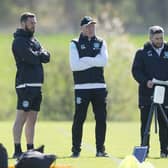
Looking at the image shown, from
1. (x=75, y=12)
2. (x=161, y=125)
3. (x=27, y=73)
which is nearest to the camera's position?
(x=27, y=73)

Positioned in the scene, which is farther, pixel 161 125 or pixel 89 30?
pixel 161 125

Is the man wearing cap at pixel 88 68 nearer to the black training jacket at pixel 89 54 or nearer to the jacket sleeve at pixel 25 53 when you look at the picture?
the black training jacket at pixel 89 54

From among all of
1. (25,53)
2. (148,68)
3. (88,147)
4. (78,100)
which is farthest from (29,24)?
(88,147)

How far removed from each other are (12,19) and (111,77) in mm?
36097

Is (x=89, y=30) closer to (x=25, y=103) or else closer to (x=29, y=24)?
(x=29, y=24)

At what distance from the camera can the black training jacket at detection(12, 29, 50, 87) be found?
49.5ft

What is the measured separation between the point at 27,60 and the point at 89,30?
3.48ft

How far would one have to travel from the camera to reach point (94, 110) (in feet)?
51.5

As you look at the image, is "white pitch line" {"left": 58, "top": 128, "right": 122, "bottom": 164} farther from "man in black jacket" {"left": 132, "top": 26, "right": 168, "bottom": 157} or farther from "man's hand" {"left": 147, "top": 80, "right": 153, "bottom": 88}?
"man's hand" {"left": 147, "top": 80, "right": 153, "bottom": 88}

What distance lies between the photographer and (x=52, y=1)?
87.2 metres

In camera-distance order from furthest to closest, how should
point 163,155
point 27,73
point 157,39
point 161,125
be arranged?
point 161,125 → point 163,155 → point 157,39 → point 27,73

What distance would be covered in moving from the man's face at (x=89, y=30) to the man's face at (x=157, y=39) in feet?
2.97

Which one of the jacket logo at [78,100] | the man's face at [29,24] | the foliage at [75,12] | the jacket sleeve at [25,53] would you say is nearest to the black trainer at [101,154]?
the jacket logo at [78,100]

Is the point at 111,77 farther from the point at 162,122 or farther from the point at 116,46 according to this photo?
the point at 162,122
